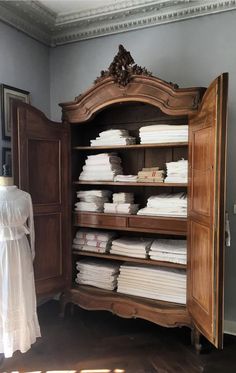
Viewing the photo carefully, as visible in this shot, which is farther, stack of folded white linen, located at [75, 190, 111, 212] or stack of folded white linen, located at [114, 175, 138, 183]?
stack of folded white linen, located at [75, 190, 111, 212]

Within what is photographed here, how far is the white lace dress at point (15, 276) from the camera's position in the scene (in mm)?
2029

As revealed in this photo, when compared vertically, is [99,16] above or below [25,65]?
above

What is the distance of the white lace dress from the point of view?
2029 millimetres

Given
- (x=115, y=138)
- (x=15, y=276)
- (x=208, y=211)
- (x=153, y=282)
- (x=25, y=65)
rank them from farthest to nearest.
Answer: (x=25, y=65) → (x=115, y=138) → (x=153, y=282) → (x=15, y=276) → (x=208, y=211)

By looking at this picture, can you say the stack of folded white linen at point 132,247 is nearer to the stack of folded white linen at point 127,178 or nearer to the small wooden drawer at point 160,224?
the small wooden drawer at point 160,224

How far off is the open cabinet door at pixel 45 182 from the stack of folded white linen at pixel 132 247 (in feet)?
1.48

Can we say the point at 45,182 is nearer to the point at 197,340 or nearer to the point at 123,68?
the point at 123,68

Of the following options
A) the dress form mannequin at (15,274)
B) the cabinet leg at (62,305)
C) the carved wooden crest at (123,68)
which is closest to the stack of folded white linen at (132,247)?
the cabinet leg at (62,305)

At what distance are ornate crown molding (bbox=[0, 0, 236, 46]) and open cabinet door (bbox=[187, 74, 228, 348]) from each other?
1021 millimetres

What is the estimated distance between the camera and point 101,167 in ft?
8.74

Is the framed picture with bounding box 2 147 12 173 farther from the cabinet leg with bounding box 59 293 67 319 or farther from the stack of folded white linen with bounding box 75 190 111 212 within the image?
the cabinet leg with bounding box 59 293 67 319

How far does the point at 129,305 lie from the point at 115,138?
53.6 inches

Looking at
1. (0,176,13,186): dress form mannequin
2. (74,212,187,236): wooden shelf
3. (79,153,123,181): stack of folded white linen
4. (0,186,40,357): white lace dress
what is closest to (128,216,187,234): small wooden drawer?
(74,212,187,236): wooden shelf

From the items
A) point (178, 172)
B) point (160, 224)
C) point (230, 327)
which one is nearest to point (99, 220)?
point (160, 224)
